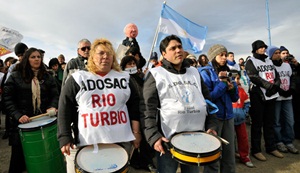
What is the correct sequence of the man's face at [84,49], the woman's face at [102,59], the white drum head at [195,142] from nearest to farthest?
the white drum head at [195,142] → the woman's face at [102,59] → the man's face at [84,49]

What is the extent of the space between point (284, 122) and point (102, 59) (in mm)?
4923

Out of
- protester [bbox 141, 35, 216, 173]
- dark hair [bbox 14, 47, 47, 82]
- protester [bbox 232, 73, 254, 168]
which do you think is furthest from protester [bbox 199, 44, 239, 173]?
dark hair [bbox 14, 47, 47, 82]

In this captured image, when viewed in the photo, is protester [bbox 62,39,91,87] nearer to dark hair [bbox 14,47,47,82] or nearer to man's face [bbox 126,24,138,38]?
dark hair [bbox 14,47,47,82]

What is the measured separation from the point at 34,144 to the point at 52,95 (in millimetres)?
973

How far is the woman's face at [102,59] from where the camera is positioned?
236cm

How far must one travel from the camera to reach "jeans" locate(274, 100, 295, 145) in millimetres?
4926

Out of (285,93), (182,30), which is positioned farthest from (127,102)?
(182,30)

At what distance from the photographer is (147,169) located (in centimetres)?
417

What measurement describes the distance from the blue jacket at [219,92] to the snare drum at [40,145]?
244 cm

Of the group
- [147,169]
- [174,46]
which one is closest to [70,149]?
[174,46]

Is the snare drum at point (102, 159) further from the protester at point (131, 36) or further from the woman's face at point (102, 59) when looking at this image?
the protester at point (131, 36)

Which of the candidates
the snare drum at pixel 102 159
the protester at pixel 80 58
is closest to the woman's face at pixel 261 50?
the protester at pixel 80 58

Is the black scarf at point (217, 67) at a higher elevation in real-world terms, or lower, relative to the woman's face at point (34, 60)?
lower

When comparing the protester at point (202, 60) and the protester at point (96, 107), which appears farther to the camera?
the protester at point (202, 60)
